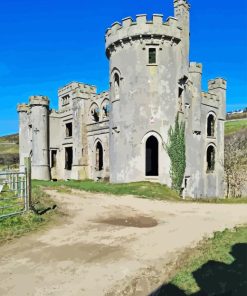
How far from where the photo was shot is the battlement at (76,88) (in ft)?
101

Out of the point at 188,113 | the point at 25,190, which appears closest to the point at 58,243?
the point at 25,190

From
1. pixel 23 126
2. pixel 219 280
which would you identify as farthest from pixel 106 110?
pixel 219 280

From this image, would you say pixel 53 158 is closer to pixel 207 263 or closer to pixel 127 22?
pixel 127 22

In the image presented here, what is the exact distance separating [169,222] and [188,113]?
15.0 m

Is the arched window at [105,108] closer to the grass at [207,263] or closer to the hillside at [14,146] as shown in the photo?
the grass at [207,263]

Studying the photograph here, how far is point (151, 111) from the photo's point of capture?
21.4m

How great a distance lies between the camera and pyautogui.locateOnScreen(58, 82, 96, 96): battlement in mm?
30638

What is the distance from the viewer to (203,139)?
85.4ft

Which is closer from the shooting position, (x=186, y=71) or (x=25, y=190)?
(x=25, y=190)

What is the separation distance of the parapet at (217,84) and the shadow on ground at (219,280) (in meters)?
24.1

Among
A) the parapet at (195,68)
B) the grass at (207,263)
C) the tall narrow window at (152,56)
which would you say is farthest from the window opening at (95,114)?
the grass at (207,263)

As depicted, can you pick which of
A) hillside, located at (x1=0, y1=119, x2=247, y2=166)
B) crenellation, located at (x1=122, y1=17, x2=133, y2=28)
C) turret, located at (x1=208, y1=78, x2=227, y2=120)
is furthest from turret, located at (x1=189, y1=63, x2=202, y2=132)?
hillside, located at (x1=0, y1=119, x2=247, y2=166)

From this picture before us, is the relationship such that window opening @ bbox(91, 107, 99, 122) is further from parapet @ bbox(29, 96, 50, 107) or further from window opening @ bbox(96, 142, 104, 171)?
parapet @ bbox(29, 96, 50, 107)

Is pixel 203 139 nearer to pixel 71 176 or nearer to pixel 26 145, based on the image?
pixel 71 176
